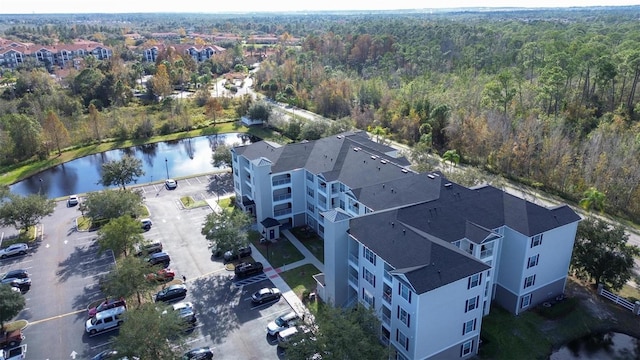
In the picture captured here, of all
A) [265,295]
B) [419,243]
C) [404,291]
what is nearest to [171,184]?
[265,295]

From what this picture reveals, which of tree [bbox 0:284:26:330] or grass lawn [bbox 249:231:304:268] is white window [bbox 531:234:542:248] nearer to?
grass lawn [bbox 249:231:304:268]

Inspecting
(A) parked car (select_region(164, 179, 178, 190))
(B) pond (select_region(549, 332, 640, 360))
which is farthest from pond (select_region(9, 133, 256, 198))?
(B) pond (select_region(549, 332, 640, 360))

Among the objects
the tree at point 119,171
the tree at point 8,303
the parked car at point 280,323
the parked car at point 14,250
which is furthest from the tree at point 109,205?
the parked car at point 280,323

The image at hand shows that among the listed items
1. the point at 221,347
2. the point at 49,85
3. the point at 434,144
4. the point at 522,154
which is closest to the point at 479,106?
the point at 434,144

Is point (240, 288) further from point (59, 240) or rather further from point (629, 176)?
point (629, 176)

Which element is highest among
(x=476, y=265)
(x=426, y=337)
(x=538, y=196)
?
(x=476, y=265)

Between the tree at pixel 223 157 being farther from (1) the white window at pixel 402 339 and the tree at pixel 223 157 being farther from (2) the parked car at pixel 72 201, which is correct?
(1) the white window at pixel 402 339
